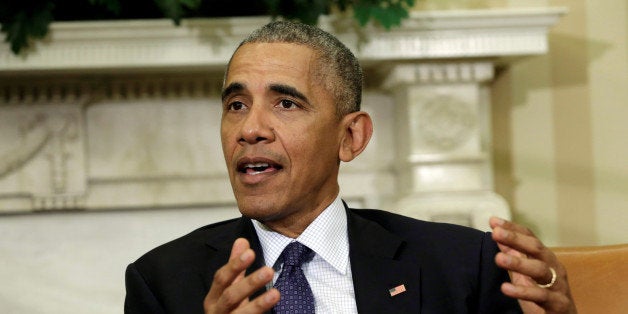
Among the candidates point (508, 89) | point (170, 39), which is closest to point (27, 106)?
point (170, 39)

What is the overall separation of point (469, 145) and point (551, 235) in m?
0.52

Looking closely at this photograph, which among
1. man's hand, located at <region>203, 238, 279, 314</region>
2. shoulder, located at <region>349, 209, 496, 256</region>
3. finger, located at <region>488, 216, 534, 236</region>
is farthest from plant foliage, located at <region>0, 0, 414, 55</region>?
man's hand, located at <region>203, 238, 279, 314</region>

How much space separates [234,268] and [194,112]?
1518 millimetres

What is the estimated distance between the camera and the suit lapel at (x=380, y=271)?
1.42m

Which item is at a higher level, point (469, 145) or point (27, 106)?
point (27, 106)

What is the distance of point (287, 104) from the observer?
4.83 feet

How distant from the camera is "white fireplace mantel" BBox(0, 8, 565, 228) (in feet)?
7.73

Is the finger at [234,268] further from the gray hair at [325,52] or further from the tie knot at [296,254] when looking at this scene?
the gray hair at [325,52]

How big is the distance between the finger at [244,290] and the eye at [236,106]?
41cm

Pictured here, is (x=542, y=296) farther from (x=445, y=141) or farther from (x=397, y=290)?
(x=445, y=141)

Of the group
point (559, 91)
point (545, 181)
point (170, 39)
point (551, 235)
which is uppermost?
point (170, 39)

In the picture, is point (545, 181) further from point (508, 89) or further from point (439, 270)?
point (439, 270)

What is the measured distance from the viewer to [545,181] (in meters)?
2.77

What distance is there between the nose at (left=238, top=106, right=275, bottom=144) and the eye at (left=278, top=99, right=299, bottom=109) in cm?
4
